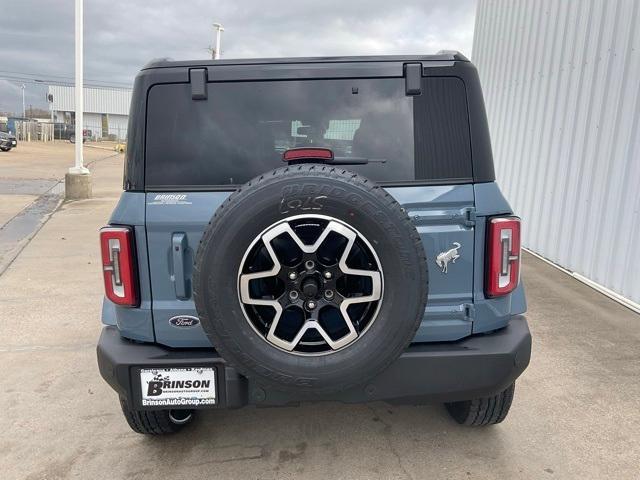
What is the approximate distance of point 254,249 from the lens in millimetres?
1992

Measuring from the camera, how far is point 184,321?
229 cm

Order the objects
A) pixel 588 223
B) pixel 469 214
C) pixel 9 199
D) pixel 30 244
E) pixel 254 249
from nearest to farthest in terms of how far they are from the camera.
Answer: pixel 254 249 < pixel 469 214 < pixel 588 223 < pixel 30 244 < pixel 9 199

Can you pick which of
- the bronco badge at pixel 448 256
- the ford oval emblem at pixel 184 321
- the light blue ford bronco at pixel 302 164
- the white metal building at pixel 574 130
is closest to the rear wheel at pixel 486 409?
the light blue ford bronco at pixel 302 164

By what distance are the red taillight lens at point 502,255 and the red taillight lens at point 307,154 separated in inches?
31.1

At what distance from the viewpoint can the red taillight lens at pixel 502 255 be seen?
88.8 inches

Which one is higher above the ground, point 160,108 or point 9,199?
point 160,108

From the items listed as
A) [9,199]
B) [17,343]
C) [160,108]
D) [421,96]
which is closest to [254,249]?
[160,108]

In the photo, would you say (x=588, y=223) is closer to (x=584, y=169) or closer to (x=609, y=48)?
(x=584, y=169)

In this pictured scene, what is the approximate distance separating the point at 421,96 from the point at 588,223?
14.8 ft

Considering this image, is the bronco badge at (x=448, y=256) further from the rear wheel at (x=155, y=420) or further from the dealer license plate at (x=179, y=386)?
the rear wheel at (x=155, y=420)

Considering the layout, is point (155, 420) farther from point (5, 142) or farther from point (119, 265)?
point (5, 142)

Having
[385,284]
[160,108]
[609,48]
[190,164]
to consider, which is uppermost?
[609,48]

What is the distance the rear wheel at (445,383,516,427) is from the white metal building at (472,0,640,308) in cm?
315

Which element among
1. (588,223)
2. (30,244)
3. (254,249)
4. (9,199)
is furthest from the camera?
(9,199)
